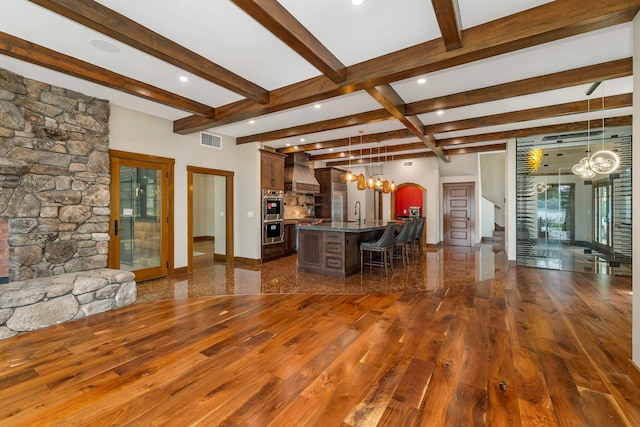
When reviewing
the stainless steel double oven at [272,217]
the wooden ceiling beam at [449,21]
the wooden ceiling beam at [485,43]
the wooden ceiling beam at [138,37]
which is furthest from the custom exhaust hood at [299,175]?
the wooden ceiling beam at [449,21]

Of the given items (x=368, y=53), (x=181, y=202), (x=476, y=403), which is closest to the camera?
(x=476, y=403)

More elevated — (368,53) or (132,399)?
(368,53)

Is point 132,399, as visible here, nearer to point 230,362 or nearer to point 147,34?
point 230,362

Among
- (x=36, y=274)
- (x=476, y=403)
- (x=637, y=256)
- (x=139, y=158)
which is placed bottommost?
(x=476, y=403)

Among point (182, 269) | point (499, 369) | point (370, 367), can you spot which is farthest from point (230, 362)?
point (182, 269)

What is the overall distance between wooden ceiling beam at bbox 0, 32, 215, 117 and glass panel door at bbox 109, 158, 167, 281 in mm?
1383

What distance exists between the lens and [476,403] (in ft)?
6.17

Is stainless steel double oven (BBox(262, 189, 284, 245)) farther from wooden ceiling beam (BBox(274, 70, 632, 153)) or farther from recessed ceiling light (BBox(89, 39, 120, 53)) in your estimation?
recessed ceiling light (BBox(89, 39, 120, 53))

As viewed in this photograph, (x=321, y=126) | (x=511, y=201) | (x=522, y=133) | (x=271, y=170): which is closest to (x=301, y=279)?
(x=321, y=126)

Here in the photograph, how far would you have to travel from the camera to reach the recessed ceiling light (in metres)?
2.94

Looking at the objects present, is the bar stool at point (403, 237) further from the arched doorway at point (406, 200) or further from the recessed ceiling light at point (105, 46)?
the recessed ceiling light at point (105, 46)

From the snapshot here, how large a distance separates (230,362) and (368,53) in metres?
3.35

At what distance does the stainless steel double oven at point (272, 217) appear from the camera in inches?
268

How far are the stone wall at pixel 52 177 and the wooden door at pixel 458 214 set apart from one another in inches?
365
